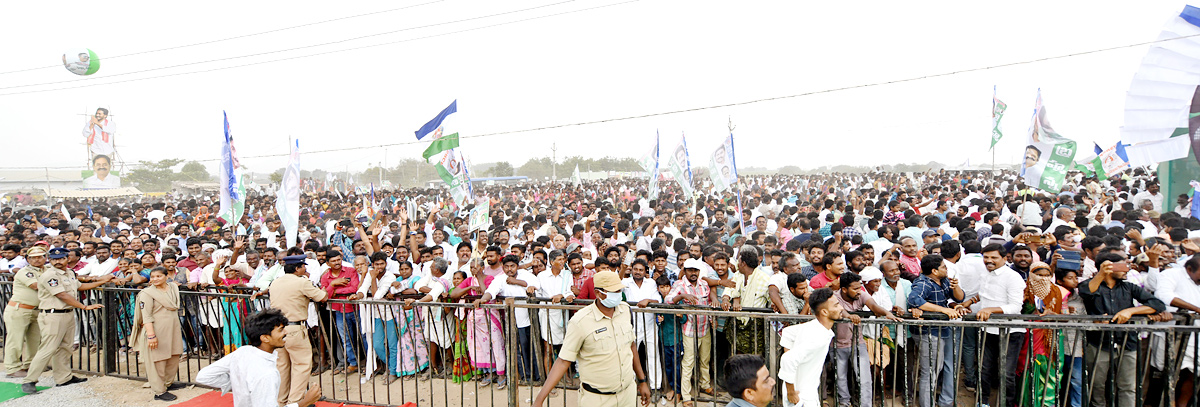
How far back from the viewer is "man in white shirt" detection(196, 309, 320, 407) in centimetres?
379

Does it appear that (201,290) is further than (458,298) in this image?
Yes

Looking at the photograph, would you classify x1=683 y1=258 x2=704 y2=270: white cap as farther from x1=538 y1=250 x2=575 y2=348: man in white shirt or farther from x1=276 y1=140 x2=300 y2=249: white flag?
x1=276 y1=140 x2=300 y2=249: white flag

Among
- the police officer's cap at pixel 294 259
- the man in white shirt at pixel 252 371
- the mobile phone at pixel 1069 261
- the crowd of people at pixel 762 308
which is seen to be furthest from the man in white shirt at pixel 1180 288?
the police officer's cap at pixel 294 259

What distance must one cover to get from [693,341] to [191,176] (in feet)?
262

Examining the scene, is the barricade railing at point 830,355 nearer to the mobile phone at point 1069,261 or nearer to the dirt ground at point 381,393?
the dirt ground at point 381,393

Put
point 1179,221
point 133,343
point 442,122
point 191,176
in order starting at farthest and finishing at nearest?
point 191,176, point 442,122, point 1179,221, point 133,343

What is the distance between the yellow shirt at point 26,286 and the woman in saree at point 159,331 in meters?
1.37

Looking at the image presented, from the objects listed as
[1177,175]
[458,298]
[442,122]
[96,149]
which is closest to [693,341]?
[458,298]

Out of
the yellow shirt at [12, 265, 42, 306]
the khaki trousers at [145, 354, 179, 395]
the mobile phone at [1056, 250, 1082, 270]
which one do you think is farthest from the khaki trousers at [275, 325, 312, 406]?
the mobile phone at [1056, 250, 1082, 270]

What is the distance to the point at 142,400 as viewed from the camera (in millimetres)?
6223

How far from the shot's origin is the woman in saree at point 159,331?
598 cm

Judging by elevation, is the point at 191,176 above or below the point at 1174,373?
above

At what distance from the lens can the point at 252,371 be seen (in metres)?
3.80

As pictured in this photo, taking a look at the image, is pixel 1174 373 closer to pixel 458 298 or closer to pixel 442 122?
pixel 458 298
